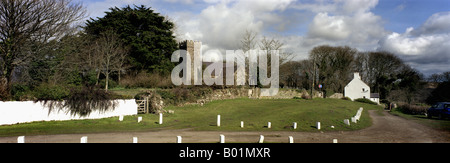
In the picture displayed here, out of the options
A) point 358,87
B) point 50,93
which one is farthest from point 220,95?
point 358,87

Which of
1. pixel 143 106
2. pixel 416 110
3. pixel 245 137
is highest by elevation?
pixel 143 106

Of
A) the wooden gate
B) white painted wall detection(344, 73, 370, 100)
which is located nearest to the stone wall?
the wooden gate

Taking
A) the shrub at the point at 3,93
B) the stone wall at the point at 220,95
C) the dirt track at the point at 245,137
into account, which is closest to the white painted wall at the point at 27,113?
the shrub at the point at 3,93

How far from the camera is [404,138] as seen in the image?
549 inches

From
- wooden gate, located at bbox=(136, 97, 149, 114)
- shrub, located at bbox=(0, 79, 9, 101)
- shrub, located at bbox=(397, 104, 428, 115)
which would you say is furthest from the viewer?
shrub, located at bbox=(397, 104, 428, 115)

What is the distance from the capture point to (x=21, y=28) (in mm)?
19047

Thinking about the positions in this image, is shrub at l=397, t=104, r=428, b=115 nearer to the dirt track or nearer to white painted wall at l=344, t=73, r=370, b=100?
the dirt track

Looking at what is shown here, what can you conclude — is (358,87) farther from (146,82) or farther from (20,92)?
(20,92)

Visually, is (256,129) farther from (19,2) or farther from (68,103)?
(19,2)

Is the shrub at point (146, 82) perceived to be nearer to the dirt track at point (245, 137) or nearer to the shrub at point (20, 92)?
the shrub at point (20, 92)

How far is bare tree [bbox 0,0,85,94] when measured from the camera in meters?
18.1

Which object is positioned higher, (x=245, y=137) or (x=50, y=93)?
(x=50, y=93)

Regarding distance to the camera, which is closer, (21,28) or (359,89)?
(21,28)

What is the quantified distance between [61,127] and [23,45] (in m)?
8.31
